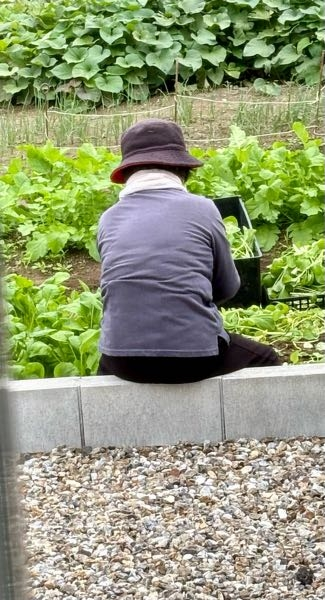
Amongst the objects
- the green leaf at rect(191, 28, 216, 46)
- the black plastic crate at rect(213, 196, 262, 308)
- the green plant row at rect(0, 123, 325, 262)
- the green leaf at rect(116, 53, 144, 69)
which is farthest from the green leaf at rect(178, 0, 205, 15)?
the black plastic crate at rect(213, 196, 262, 308)

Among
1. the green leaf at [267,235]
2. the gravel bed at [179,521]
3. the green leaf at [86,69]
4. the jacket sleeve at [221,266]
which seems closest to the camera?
the gravel bed at [179,521]

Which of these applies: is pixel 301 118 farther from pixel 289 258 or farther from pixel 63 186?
pixel 289 258

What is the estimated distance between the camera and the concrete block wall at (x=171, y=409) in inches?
132

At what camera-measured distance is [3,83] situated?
951 centimetres

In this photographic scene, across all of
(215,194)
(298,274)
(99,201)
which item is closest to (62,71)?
(99,201)

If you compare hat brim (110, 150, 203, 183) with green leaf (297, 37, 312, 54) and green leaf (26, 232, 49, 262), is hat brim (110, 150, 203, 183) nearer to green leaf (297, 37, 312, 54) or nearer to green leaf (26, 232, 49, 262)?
green leaf (26, 232, 49, 262)

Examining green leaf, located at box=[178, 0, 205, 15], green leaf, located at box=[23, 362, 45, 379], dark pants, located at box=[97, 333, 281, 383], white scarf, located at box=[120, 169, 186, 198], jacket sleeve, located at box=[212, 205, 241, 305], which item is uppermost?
green leaf, located at box=[178, 0, 205, 15]

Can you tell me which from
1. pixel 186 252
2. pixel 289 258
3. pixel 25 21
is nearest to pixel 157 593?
pixel 186 252

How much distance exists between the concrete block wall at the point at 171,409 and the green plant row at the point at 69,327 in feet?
0.76

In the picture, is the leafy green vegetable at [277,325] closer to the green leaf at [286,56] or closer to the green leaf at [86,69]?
the green leaf at [86,69]

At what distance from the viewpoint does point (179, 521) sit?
2930 millimetres

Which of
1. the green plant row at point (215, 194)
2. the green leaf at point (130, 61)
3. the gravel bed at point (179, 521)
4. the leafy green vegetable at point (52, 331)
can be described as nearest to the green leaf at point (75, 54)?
the green leaf at point (130, 61)

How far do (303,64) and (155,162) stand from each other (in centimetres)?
627

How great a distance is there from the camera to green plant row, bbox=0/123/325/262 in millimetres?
5121
